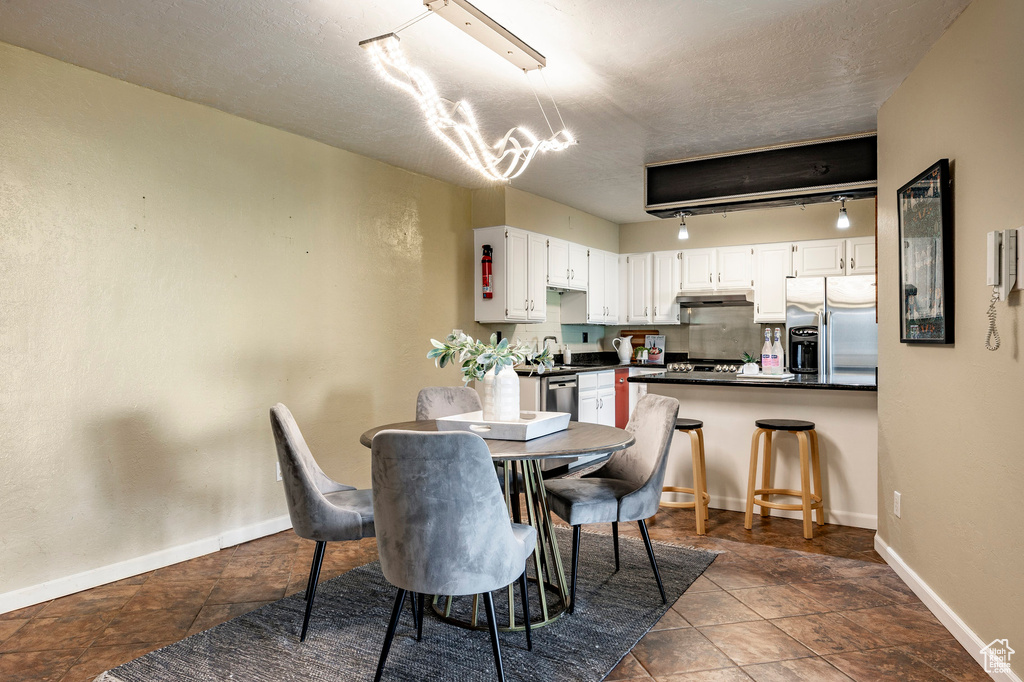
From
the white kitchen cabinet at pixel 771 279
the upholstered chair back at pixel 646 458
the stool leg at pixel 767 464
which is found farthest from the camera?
the white kitchen cabinet at pixel 771 279

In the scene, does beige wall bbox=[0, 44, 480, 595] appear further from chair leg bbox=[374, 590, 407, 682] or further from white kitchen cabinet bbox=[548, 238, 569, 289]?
chair leg bbox=[374, 590, 407, 682]

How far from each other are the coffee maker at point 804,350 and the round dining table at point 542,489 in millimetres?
2609

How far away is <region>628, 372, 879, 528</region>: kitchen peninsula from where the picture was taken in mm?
3959

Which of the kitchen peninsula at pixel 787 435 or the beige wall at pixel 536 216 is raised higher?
the beige wall at pixel 536 216

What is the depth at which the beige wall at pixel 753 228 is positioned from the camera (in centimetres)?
607

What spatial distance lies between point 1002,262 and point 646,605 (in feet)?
6.05

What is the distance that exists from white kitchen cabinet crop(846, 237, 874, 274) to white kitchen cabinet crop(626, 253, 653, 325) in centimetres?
192

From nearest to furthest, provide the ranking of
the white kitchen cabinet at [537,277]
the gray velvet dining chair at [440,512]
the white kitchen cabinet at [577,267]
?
the gray velvet dining chair at [440,512]
the white kitchen cabinet at [537,277]
the white kitchen cabinet at [577,267]

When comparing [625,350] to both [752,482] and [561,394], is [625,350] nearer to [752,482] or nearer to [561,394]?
Result: [561,394]

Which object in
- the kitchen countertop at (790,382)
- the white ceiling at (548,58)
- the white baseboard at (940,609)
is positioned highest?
the white ceiling at (548,58)

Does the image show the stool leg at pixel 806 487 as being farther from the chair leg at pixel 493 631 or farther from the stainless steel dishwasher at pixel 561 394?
the chair leg at pixel 493 631

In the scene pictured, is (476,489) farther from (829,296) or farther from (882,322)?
(829,296)

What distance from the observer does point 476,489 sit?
1943 mm

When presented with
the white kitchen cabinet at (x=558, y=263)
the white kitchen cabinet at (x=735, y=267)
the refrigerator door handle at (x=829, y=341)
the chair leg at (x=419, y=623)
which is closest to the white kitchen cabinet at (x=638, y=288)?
the white kitchen cabinet at (x=735, y=267)
